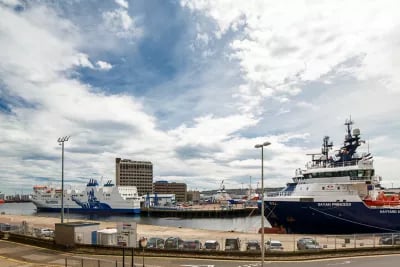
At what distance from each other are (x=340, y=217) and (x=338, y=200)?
2.35 m

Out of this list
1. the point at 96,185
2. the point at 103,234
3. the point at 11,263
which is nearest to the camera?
the point at 11,263

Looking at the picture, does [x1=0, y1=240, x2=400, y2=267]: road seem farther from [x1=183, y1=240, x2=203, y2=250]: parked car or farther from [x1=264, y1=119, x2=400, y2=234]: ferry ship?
[x1=264, y1=119, x2=400, y2=234]: ferry ship

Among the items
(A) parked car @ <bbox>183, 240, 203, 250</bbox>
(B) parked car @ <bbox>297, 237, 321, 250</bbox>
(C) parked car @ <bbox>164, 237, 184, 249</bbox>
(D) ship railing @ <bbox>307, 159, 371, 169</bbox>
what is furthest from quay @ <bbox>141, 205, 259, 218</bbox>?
(A) parked car @ <bbox>183, 240, 203, 250</bbox>

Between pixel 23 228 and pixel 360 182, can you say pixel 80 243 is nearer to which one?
pixel 23 228

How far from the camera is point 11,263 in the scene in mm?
24266

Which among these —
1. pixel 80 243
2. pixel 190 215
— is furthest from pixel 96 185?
pixel 80 243

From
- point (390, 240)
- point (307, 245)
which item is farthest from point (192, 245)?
point (390, 240)

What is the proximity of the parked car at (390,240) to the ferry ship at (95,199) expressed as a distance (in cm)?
11376

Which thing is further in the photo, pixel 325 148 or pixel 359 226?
pixel 325 148

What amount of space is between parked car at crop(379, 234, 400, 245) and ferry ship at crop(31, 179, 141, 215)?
373 ft

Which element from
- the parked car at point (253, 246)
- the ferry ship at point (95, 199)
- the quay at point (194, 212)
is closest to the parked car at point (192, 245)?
the parked car at point (253, 246)

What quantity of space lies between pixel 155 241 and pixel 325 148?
121 feet

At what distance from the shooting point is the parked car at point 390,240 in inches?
1196

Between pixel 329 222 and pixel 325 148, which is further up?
pixel 325 148
